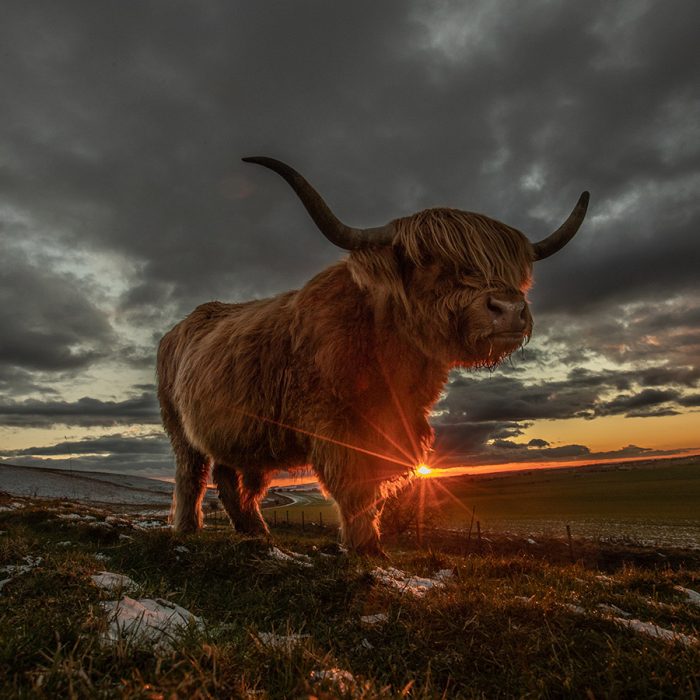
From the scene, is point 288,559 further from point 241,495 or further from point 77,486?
point 77,486

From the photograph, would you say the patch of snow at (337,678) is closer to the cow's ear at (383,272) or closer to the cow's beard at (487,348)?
the cow's beard at (487,348)

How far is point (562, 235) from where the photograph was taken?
234 inches

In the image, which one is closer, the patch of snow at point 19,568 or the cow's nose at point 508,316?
the patch of snow at point 19,568

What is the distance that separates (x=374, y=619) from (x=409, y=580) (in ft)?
3.64

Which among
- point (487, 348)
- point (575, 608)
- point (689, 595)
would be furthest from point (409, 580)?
point (689, 595)

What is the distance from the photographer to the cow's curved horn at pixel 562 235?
230 inches

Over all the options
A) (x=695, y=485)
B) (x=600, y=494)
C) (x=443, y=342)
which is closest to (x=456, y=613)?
(x=443, y=342)

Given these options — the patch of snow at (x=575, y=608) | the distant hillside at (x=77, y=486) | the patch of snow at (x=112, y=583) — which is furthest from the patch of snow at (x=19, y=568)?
the distant hillside at (x=77, y=486)

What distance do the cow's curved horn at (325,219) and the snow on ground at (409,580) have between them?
9.74 feet

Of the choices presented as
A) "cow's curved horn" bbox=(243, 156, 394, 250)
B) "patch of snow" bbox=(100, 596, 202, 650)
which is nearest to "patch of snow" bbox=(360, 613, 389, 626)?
"patch of snow" bbox=(100, 596, 202, 650)

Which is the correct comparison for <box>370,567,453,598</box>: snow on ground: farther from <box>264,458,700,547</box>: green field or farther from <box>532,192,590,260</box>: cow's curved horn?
<box>264,458,700,547</box>: green field

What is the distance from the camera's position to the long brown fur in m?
4.63

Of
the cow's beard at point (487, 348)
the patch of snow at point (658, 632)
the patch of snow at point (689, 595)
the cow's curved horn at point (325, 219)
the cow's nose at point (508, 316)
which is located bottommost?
the patch of snow at point (689, 595)

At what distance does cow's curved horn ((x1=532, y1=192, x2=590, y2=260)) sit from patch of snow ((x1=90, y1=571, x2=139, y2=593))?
5035 mm
